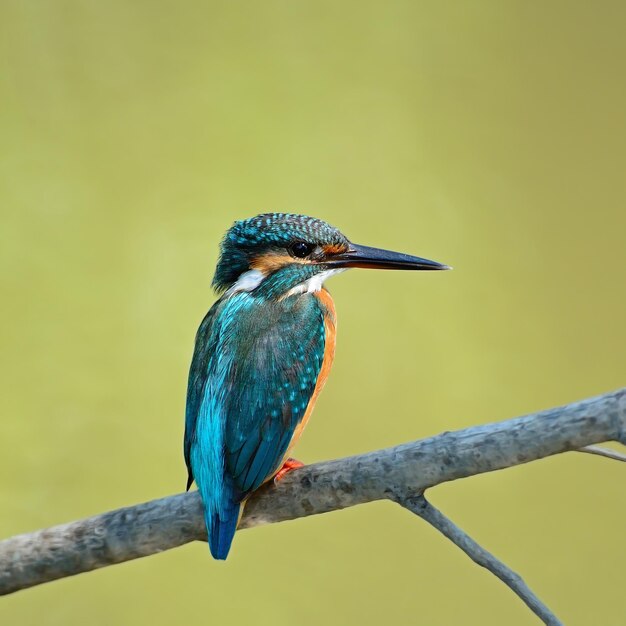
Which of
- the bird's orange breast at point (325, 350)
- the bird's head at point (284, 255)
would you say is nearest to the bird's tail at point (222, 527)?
the bird's orange breast at point (325, 350)

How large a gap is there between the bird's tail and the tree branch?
0.18 ft

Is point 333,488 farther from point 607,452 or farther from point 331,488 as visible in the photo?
point 607,452

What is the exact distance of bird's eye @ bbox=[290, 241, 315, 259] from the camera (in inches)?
85.5

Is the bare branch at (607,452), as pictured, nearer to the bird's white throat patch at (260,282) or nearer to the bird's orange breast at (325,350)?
the bird's orange breast at (325,350)

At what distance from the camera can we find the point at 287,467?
6.64 ft

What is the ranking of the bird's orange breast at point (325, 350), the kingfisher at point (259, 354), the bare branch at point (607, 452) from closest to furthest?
the bare branch at point (607, 452) → the kingfisher at point (259, 354) → the bird's orange breast at point (325, 350)

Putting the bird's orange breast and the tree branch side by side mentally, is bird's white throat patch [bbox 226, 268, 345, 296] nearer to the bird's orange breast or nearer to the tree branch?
the bird's orange breast

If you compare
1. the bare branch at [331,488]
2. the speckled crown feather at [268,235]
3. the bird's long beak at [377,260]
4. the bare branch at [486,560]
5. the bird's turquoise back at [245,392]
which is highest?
the speckled crown feather at [268,235]

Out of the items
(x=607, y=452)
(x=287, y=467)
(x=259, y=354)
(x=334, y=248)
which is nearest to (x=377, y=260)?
(x=334, y=248)

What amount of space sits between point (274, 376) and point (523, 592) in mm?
687

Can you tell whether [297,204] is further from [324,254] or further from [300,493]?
[300,493]

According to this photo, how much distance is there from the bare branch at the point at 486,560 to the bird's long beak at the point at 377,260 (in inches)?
27.8

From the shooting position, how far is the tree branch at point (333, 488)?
1522 millimetres

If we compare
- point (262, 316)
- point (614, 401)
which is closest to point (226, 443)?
point (262, 316)
